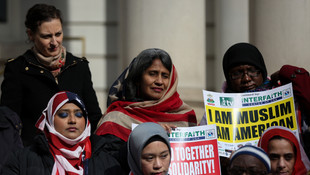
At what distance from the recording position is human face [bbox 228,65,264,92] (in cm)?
523

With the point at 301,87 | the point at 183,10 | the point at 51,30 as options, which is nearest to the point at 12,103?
the point at 51,30

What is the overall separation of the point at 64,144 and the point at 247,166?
129 centimetres

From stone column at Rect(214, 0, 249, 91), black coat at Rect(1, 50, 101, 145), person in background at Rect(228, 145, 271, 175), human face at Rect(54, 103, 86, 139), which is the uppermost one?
stone column at Rect(214, 0, 249, 91)

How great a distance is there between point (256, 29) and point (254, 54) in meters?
1.92

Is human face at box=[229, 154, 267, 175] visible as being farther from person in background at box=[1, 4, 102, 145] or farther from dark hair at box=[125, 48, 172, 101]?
person in background at box=[1, 4, 102, 145]

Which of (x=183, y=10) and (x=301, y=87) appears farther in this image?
(x=183, y=10)

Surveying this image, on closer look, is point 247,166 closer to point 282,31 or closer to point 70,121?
point 70,121

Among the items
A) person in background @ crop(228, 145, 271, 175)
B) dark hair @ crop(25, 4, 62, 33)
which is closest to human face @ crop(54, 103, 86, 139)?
dark hair @ crop(25, 4, 62, 33)

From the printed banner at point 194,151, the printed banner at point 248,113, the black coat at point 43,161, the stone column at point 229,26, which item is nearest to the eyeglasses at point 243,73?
the printed banner at point 248,113

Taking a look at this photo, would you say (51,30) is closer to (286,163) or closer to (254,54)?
(254,54)

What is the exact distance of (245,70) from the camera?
208 inches

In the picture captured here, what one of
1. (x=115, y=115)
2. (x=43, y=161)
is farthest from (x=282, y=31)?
(x=43, y=161)

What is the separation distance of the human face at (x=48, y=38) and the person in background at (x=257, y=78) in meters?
1.28

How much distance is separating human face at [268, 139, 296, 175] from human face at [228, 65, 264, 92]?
1.79ft
